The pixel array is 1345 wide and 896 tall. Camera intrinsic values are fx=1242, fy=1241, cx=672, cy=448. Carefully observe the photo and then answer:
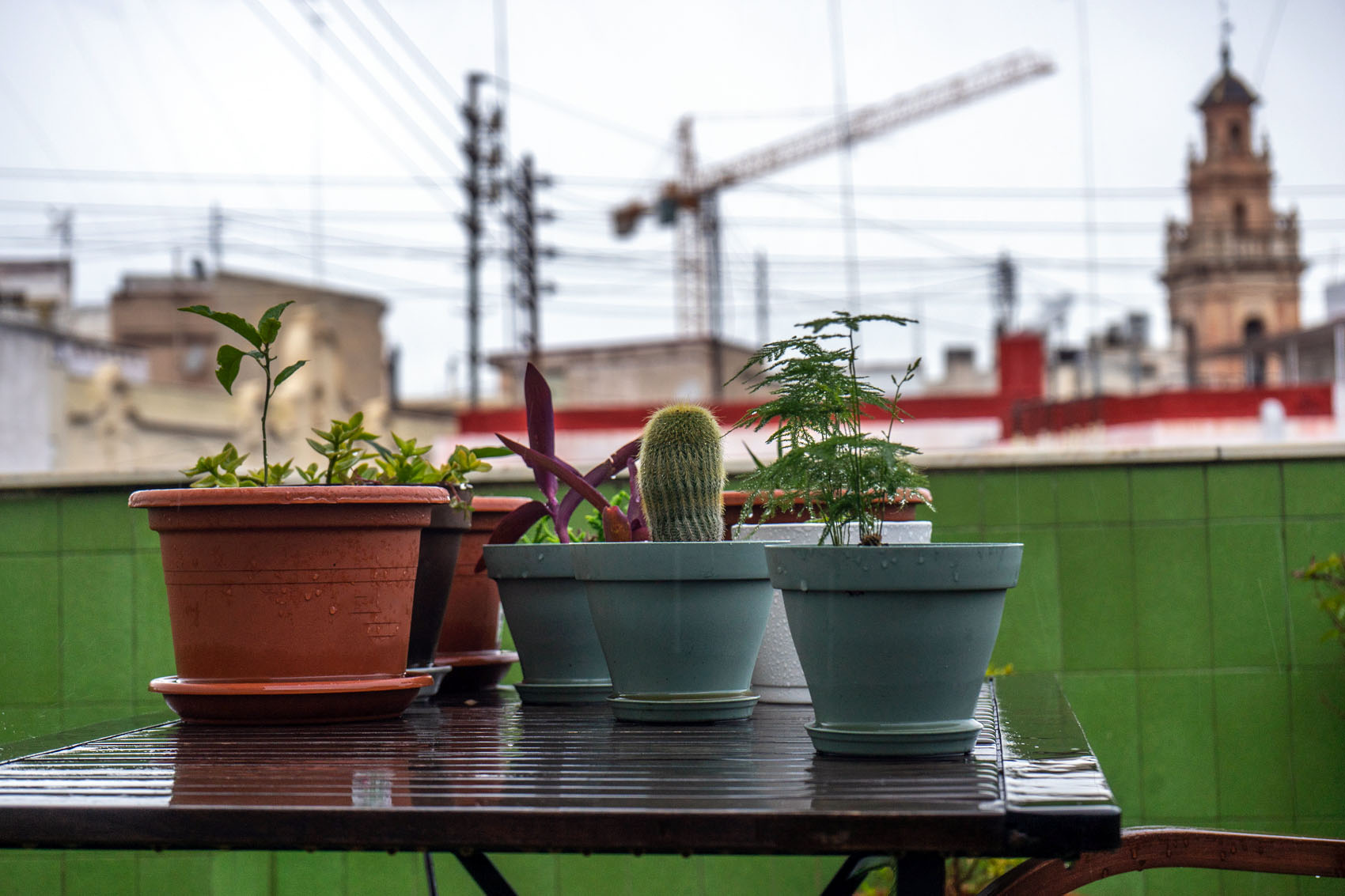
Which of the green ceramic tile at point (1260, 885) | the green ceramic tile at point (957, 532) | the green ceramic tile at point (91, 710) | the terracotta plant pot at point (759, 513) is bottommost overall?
the green ceramic tile at point (1260, 885)

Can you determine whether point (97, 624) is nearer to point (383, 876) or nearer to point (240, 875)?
point (240, 875)

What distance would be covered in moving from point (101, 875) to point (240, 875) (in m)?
0.28

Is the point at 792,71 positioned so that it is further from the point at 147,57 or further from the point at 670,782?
the point at 670,782

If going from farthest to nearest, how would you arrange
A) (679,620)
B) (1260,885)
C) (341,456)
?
1. (1260,885)
2. (341,456)
3. (679,620)

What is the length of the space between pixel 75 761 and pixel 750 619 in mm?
577

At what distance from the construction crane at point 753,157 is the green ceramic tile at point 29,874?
38.9 metres

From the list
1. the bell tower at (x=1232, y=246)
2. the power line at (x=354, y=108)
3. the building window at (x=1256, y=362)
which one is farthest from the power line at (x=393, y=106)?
the bell tower at (x=1232, y=246)

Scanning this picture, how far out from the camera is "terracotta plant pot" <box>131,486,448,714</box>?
1212mm

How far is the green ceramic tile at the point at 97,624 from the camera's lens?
249 centimetres

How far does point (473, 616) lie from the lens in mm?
1648

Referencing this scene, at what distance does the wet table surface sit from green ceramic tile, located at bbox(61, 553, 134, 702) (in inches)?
60.9

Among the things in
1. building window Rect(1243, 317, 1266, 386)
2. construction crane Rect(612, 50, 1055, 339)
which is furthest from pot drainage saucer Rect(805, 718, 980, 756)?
construction crane Rect(612, 50, 1055, 339)

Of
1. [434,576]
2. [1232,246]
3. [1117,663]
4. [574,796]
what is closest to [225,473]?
[434,576]

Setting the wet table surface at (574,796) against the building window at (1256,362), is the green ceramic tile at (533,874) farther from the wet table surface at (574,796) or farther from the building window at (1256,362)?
the building window at (1256,362)
